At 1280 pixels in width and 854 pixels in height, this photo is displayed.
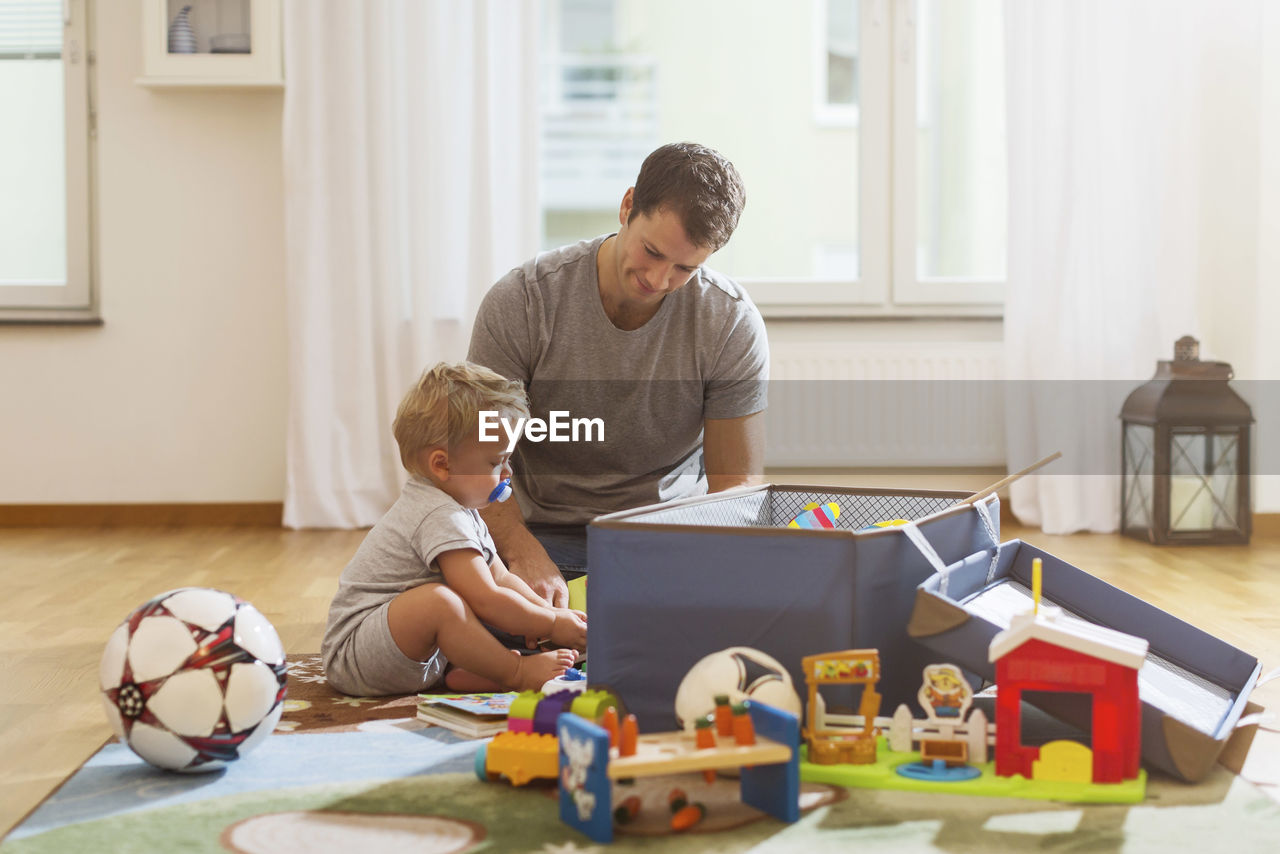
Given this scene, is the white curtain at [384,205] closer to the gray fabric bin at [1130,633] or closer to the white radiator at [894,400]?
the white radiator at [894,400]

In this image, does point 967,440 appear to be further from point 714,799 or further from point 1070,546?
point 714,799

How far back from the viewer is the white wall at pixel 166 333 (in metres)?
3.37

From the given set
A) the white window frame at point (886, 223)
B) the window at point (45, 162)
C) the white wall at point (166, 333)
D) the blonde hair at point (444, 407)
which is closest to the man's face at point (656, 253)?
the blonde hair at point (444, 407)

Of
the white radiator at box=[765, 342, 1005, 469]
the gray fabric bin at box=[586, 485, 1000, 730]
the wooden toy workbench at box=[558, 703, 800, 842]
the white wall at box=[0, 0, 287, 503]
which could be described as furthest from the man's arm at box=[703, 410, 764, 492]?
the white wall at box=[0, 0, 287, 503]

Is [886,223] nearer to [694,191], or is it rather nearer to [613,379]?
[613,379]

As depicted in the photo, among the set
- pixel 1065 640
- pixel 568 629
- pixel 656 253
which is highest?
pixel 656 253

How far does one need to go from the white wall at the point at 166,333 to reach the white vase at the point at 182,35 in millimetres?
144

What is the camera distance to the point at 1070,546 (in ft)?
9.93

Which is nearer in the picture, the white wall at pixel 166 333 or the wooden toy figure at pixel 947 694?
the wooden toy figure at pixel 947 694

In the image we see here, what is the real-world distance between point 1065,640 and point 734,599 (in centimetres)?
33

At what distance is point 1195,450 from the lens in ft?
10.1

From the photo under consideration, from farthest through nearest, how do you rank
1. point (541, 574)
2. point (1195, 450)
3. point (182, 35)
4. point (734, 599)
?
point (182, 35)
point (1195, 450)
point (541, 574)
point (734, 599)

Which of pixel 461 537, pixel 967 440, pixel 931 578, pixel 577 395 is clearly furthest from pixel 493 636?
pixel 967 440

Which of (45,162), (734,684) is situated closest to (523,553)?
(734,684)
